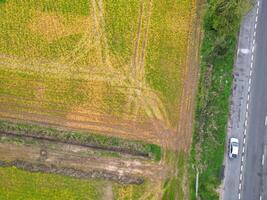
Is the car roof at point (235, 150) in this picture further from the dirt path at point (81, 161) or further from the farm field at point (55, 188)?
the farm field at point (55, 188)

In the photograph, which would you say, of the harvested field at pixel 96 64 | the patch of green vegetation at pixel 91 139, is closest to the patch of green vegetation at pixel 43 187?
the patch of green vegetation at pixel 91 139

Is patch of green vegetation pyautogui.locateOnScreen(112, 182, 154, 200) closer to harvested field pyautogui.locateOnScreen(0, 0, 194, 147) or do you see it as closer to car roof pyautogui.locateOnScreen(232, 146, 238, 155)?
harvested field pyautogui.locateOnScreen(0, 0, 194, 147)

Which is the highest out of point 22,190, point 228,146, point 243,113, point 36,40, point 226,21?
point 226,21

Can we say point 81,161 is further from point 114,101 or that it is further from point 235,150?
point 235,150

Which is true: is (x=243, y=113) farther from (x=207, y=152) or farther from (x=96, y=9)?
(x=96, y=9)

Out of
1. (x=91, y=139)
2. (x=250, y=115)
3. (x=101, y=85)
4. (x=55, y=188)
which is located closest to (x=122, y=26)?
(x=101, y=85)

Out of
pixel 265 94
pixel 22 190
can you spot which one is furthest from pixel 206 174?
pixel 22 190
